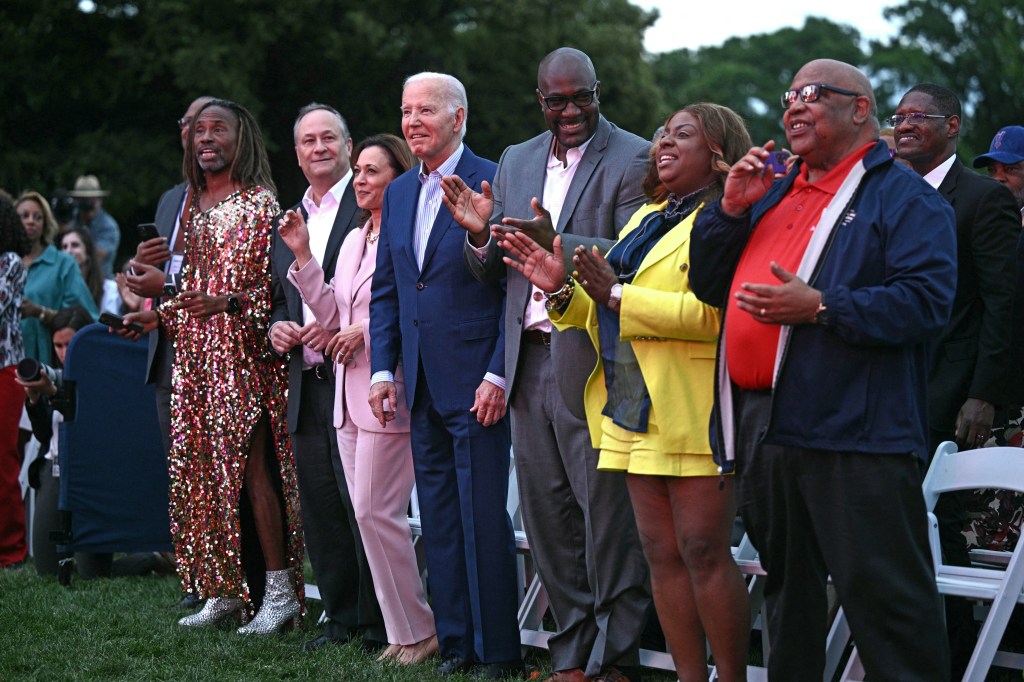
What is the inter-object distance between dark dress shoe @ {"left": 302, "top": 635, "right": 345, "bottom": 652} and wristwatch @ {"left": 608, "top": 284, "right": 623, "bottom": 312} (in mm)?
2545

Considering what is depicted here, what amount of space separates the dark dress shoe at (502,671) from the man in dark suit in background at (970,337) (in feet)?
5.59

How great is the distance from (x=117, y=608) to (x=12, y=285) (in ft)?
9.69

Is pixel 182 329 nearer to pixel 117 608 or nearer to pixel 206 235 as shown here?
pixel 206 235

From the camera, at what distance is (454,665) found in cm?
555

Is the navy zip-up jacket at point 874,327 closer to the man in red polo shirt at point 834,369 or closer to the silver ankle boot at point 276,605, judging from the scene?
the man in red polo shirt at point 834,369

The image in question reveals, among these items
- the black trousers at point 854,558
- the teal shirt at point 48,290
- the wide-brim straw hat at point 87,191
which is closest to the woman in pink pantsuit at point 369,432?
the black trousers at point 854,558

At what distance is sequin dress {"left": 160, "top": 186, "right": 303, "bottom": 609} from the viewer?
652 cm

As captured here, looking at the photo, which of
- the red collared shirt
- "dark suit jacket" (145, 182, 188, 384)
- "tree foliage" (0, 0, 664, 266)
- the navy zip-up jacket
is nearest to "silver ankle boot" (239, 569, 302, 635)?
"dark suit jacket" (145, 182, 188, 384)

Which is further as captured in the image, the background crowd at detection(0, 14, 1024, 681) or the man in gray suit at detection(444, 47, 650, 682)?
the man in gray suit at detection(444, 47, 650, 682)

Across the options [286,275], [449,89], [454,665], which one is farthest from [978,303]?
[286,275]

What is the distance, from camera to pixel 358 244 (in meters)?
6.15

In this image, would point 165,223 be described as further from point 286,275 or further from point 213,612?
point 213,612

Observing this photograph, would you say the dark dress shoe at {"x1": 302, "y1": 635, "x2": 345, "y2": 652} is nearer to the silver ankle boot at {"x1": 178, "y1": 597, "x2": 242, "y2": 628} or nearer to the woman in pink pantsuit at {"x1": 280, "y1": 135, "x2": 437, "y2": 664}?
the woman in pink pantsuit at {"x1": 280, "y1": 135, "x2": 437, "y2": 664}

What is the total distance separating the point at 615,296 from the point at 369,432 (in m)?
1.83
